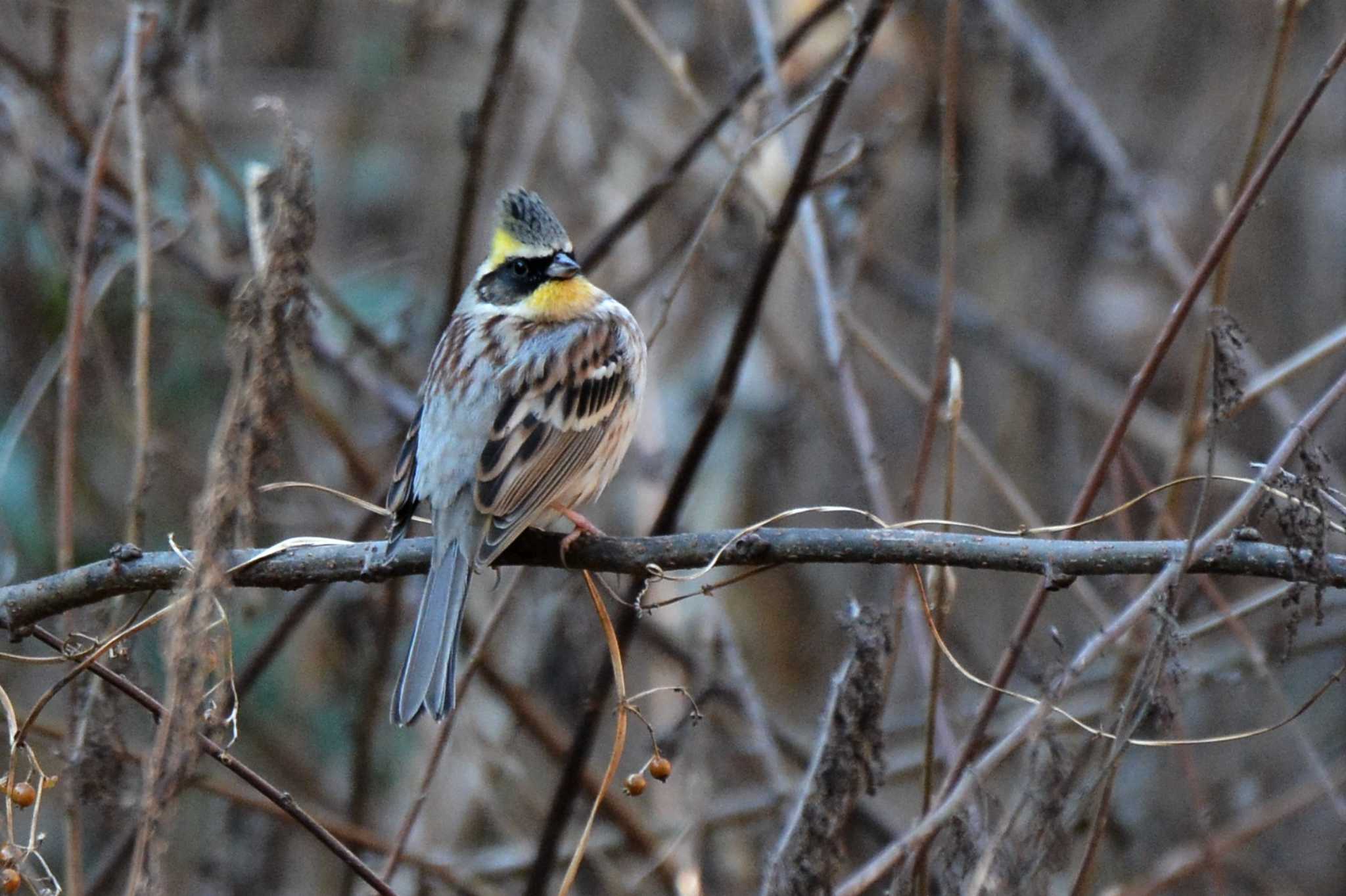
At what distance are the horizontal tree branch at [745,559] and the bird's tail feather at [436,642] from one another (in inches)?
9.6

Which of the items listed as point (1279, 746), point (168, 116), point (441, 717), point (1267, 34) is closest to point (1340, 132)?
point (1267, 34)

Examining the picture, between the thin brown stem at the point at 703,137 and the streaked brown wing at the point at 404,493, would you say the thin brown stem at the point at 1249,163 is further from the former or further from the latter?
the streaked brown wing at the point at 404,493

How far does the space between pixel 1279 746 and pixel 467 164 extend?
488cm

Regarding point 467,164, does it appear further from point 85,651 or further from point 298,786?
point 298,786

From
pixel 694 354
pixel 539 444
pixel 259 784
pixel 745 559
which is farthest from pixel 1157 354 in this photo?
pixel 694 354

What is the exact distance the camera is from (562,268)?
4.48m

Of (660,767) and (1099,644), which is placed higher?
(1099,644)

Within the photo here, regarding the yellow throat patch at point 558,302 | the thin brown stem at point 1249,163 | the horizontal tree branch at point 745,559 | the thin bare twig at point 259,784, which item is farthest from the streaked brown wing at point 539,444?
the thin brown stem at point 1249,163

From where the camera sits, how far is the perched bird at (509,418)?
3.54 m

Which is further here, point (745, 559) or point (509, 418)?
point (509, 418)

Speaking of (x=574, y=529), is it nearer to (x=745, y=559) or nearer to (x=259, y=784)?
(x=745, y=559)

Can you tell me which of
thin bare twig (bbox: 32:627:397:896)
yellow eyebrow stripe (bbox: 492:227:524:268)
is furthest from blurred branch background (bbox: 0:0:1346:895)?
Result: thin bare twig (bbox: 32:627:397:896)

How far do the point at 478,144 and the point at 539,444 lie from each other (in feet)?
5.05

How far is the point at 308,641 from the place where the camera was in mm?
7074
